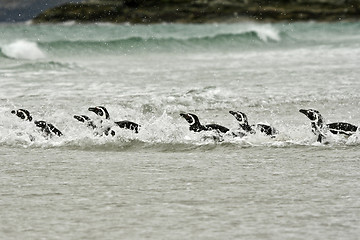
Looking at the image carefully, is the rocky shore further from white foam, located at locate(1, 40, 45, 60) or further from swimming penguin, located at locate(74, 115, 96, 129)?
swimming penguin, located at locate(74, 115, 96, 129)

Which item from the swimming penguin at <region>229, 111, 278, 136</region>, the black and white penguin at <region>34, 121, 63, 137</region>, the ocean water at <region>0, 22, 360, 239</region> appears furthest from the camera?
the black and white penguin at <region>34, 121, 63, 137</region>

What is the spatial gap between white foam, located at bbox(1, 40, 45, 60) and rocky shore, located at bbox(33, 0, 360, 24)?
42775mm

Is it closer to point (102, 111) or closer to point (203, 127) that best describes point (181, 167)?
point (203, 127)

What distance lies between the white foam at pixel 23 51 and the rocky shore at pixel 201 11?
4278 centimetres

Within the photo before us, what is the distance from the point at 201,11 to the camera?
9244 centimetres

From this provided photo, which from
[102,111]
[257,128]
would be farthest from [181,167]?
[102,111]

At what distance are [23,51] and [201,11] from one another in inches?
2332

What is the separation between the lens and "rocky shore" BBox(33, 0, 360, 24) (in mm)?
85750

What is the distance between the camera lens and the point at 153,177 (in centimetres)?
754

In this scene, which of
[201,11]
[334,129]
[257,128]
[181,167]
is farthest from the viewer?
[201,11]

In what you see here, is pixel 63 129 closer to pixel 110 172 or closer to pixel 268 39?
pixel 110 172

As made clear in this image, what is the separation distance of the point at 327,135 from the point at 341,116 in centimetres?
288

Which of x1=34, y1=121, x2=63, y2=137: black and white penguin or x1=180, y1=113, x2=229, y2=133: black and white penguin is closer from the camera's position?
x1=180, y1=113, x2=229, y2=133: black and white penguin

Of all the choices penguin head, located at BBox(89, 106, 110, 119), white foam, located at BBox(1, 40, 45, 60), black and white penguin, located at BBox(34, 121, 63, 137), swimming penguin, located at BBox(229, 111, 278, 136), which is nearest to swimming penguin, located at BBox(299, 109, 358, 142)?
swimming penguin, located at BBox(229, 111, 278, 136)
